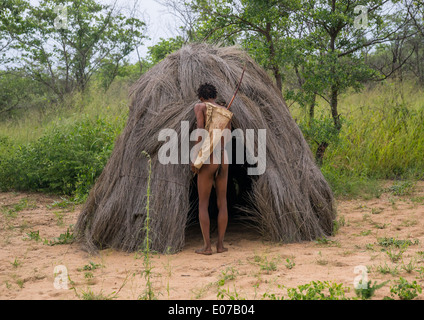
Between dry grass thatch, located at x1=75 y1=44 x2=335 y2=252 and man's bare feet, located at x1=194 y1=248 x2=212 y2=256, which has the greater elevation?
dry grass thatch, located at x1=75 y1=44 x2=335 y2=252

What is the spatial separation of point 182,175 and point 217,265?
1.04 meters

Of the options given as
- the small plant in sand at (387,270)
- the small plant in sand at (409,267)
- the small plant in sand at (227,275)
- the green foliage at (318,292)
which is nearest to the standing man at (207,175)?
the small plant in sand at (227,275)

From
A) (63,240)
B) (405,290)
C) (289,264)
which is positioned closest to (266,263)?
(289,264)

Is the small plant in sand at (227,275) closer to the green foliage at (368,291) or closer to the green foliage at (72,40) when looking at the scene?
the green foliage at (368,291)

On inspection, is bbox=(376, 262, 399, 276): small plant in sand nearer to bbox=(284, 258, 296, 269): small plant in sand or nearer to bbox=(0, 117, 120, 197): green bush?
bbox=(284, 258, 296, 269): small plant in sand

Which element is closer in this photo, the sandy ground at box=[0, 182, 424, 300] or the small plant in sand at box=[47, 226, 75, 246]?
the sandy ground at box=[0, 182, 424, 300]

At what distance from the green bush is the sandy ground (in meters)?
2.07

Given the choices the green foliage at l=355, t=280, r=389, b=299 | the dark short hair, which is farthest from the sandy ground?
the dark short hair

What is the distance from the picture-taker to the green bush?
324 inches

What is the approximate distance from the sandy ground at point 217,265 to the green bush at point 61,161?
6.78ft

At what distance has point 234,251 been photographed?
4816mm

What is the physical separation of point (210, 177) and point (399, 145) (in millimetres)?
5874

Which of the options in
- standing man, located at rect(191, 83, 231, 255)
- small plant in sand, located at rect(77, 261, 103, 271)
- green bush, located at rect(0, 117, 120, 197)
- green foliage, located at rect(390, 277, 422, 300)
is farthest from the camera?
green bush, located at rect(0, 117, 120, 197)
